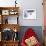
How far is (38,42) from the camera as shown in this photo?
14.8 ft

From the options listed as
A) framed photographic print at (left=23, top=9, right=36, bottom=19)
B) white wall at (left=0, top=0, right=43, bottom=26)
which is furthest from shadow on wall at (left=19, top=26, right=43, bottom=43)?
framed photographic print at (left=23, top=9, right=36, bottom=19)

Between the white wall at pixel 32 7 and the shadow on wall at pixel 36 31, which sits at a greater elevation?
the white wall at pixel 32 7

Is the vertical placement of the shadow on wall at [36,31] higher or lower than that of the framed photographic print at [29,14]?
lower

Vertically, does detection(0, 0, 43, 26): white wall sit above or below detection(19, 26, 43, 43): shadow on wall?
above

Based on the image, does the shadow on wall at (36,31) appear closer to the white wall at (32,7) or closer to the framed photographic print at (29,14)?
the white wall at (32,7)

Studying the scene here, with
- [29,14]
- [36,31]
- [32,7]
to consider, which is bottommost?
[36,31]

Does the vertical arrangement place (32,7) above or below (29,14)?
above

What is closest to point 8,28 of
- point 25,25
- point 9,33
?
point 9,33

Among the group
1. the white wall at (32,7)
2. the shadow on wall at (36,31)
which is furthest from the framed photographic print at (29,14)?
the shadow on wall at (36,31)

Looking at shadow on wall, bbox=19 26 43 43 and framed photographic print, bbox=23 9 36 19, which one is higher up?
framed photographic print, bbox=23 9 36 19

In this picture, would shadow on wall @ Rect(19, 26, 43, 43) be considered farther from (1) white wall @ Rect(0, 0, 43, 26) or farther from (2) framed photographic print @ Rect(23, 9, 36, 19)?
(2) framed photographic print @ Rect(23, 9, 36, 19)

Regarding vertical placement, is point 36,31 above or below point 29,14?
below

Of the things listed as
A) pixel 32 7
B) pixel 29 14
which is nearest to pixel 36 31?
pixel 29 14

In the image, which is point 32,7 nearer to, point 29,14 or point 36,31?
point 29,14
